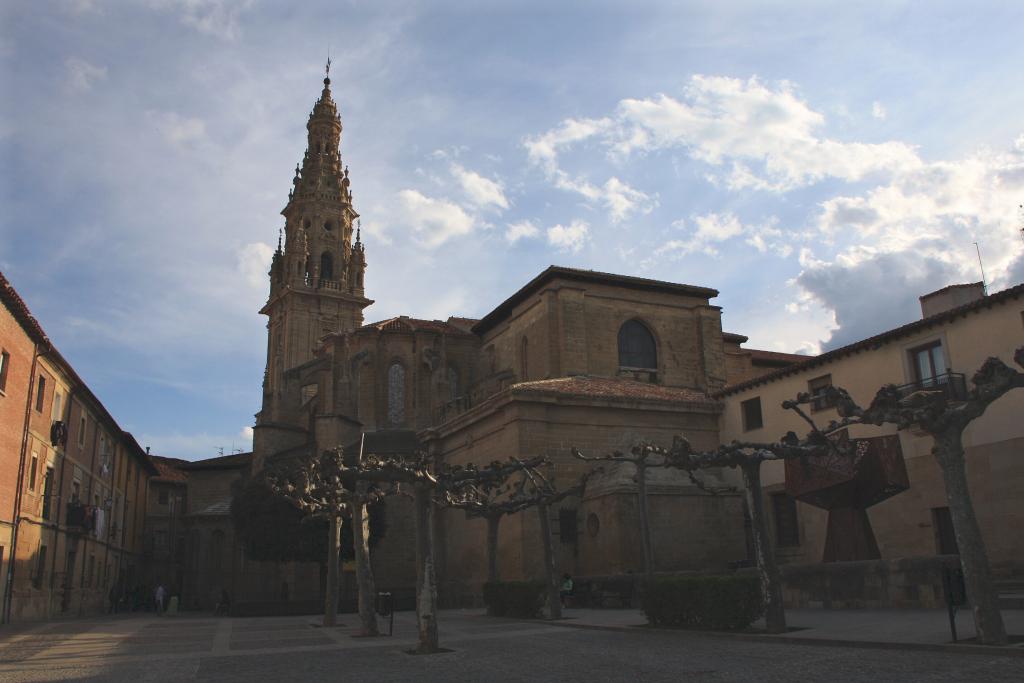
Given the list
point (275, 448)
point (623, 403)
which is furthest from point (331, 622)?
point (275, 448)

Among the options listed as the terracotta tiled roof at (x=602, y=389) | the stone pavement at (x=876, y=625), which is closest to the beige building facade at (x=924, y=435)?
the terracotta tiled roof at (x=602, y=389)

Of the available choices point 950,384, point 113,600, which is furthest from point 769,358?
point 113,600

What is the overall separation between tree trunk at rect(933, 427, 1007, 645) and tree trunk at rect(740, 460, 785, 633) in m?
3.11

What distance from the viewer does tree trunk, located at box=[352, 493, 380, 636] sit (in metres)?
16.9

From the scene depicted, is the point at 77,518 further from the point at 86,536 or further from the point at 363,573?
the point at 363,573

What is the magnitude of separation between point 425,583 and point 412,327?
114ft

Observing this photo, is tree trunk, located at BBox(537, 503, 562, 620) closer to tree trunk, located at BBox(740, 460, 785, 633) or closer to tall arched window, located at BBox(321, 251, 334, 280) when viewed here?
tree trunk, located at BBox(740, 460, 785, 633)

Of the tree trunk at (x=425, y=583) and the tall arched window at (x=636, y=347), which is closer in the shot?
the tree trunk at (x=425, y=583)

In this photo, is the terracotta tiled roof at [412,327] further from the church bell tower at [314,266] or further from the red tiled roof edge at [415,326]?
the church bell tower at [314,266]

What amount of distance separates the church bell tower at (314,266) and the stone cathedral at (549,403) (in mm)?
2905

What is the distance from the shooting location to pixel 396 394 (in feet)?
154

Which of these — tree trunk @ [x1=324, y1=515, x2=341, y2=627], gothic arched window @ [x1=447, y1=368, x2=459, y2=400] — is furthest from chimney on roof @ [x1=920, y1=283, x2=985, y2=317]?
gothic arched window @ [x1=447, y1=368, x2=459, y2=400]

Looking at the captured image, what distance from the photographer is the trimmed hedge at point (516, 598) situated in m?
19.0

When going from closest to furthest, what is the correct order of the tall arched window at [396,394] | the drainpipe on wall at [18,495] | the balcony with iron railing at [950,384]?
the balcony with iron railing at [950,384], the drainpipe on wall at [18,495], the tall arched window at [396,394]
